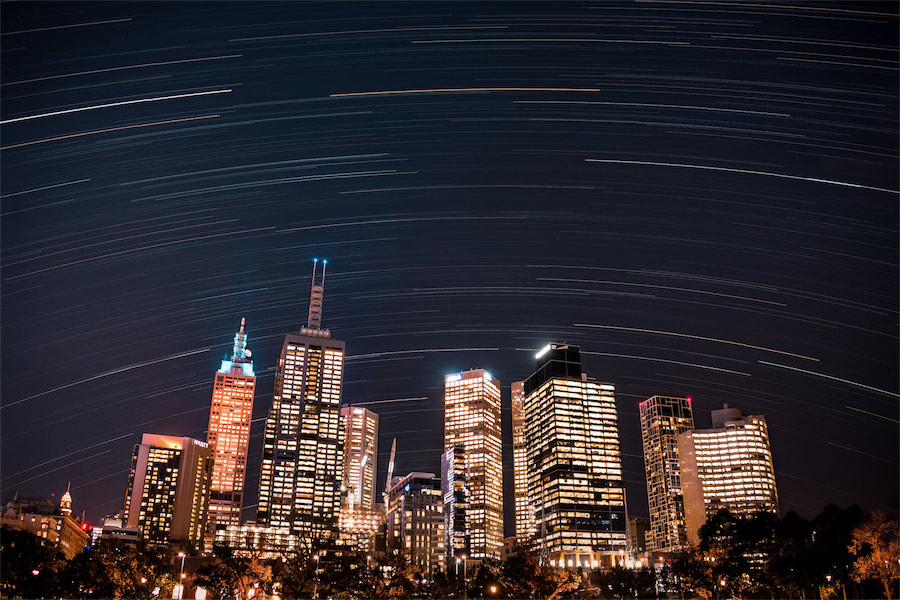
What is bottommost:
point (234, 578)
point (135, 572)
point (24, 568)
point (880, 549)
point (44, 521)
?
point (234, 578)

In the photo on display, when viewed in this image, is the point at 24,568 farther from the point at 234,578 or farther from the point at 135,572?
the point at 135,572

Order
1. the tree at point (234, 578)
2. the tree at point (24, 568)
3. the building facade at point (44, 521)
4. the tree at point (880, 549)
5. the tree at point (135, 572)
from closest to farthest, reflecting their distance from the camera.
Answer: the tree at point (24, 568) < the tree at point (880, 549) < the tree at point (234, 578) < the tree at point (135, 572) < the building facade at point (44, 521)

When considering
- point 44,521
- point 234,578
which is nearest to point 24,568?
point 234,578

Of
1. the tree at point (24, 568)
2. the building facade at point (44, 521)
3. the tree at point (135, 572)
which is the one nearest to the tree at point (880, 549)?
the tree at point (24, 568)

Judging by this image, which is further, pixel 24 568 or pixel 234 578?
pixel 234 578

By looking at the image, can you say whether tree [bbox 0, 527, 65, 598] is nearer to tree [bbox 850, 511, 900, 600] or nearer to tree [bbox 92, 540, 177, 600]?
tree [bbox 92, 540, 177, 600]

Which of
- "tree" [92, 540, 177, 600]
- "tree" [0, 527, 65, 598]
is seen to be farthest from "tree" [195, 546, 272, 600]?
"tree" [0, 527, 65, 598]

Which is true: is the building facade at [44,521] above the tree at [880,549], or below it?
above

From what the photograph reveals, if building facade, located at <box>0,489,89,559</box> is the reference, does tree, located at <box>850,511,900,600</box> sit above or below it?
below

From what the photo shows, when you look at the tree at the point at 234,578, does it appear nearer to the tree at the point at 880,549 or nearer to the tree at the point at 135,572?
the tree at the point at 135,572
